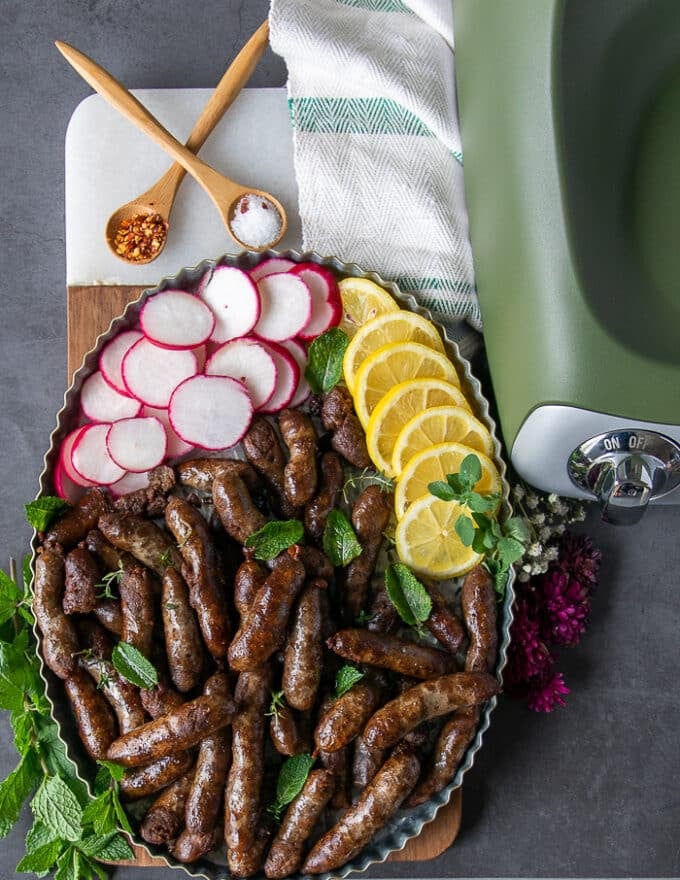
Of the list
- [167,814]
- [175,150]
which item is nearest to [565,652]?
[167,814]

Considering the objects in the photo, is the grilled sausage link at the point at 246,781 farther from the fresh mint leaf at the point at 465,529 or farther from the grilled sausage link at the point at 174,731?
the fresh mint leaf at the point at 465,529

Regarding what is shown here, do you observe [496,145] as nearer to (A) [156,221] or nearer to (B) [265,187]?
(B) [265,187]

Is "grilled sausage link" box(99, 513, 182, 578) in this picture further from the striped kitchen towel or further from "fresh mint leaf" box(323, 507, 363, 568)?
the striped kitchen towel

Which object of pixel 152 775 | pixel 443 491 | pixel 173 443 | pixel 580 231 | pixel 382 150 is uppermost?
pixel 382 150

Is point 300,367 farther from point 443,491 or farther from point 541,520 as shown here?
point 541,520

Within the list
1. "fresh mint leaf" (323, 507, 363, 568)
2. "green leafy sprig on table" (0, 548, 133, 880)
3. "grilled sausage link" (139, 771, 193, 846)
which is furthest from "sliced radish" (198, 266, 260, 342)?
"grilled sausage link" (139, 771, 193, 846)

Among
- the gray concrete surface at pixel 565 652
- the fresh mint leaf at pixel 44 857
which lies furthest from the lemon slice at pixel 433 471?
the fresh mint leaf at pixel 44 857
